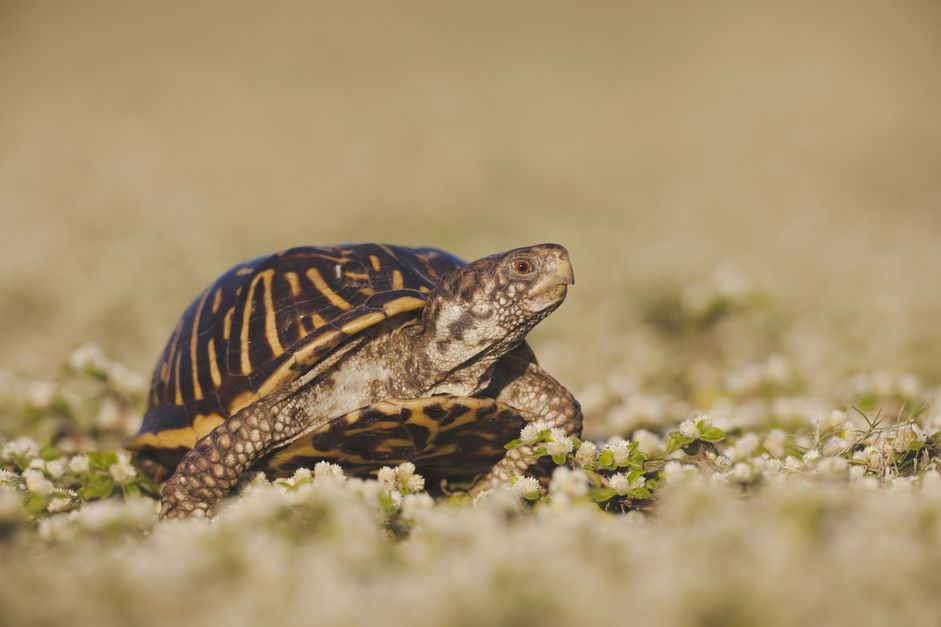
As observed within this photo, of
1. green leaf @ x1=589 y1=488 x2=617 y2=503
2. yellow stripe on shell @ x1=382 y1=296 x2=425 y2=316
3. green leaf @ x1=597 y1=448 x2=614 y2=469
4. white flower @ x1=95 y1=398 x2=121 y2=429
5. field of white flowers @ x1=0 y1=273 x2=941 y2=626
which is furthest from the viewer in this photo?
white flower @ x1=95 y1=398 x2=121 y2=429

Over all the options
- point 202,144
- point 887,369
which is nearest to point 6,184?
point 202,144

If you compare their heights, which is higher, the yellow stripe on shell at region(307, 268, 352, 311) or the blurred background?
the blurred background

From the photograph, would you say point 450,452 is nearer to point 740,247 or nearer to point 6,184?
point 740,247

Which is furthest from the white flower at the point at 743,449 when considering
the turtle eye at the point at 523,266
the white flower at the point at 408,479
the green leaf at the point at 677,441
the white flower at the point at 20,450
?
the white flower at the point at 20,450

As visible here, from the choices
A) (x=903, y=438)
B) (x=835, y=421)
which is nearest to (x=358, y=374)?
(x=835, y=421)

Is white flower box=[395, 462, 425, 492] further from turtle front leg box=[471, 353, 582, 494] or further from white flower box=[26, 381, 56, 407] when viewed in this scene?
white flower box=[26, 381, 56, 407]

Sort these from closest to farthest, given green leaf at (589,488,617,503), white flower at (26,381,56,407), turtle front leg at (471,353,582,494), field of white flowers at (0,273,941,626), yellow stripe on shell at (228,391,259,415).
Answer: field of white flowers at (0,273,941,626), green leaf at (589,488,617,503), yellow stripe on shell at (228,391,259,415), turtle front leg at (471,353,582,494), white flower at (26,381,56,407)

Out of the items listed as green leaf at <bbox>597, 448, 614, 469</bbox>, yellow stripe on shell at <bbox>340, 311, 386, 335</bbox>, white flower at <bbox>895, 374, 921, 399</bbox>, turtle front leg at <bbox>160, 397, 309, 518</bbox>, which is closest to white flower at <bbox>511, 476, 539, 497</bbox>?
green leaf at <bbox>597, 448, 614, 469</bbox>
